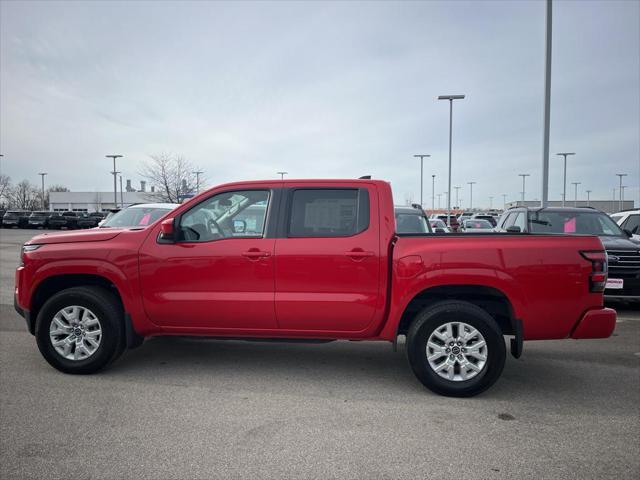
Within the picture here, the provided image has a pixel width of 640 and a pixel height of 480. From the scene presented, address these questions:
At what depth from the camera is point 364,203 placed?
450 centimetres

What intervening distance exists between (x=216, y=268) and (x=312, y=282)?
3.02ft

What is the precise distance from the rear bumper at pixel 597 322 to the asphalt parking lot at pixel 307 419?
605 mm

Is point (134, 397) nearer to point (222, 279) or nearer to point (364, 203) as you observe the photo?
point (222, 279)

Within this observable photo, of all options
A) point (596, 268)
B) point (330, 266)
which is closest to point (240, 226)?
point (330, 266)

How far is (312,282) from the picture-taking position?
4.38 meters

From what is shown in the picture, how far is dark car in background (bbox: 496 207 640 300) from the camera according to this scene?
7.53 m

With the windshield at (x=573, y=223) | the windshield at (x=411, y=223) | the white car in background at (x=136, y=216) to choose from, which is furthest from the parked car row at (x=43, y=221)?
the windshield at (x=573, y=223)

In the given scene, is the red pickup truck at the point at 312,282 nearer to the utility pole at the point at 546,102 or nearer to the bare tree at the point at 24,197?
the utility pole at the point at 546,102

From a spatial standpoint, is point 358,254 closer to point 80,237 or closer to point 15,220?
point 80,237

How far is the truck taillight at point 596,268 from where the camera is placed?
412 cm

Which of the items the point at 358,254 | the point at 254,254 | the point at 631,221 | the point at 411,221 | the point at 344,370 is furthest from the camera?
the point at 631,221

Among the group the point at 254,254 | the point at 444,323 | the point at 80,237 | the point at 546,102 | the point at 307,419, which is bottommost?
the point at 307,419

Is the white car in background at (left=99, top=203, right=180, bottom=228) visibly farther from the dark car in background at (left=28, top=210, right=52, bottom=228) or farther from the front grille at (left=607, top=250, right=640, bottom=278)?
the dark car in background at (left=28, top=210, right=52, bottom=228)

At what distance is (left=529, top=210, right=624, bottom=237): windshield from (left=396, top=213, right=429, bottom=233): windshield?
2.12 metres
